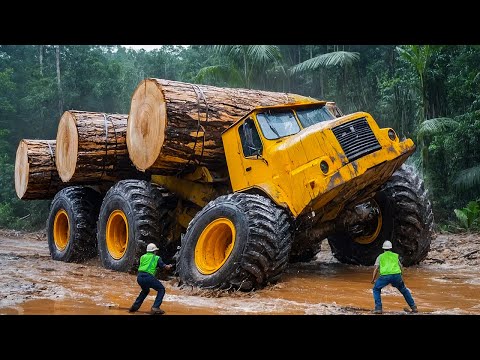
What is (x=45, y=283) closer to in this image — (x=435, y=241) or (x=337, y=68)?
(x=435, y=241)

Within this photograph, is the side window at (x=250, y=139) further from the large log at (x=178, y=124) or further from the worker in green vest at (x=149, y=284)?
the worker in green vest at (x=149, y=284)

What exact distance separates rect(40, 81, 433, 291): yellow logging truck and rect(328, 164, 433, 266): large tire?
2 cm

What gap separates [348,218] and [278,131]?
1711mm

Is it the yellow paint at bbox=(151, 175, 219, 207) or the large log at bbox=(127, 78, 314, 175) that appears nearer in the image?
the large log at bbox=(127, 78, 314, 175)

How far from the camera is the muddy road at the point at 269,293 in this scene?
5712mm

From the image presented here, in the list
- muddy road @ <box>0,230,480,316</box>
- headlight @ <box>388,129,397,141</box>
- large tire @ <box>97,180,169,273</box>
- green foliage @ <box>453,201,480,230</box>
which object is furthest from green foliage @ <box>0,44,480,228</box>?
large tire @ <box>97,180,169,273</box>

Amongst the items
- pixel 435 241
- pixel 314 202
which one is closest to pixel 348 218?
pixel 314 202

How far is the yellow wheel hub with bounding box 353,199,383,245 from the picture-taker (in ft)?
29.5

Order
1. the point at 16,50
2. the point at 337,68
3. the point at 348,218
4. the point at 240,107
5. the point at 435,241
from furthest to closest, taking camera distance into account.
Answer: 1. the point at 16,50
2. the point at 337,68
3. the point at 435,241
4. the point at 240,107
5. the point at 348,218

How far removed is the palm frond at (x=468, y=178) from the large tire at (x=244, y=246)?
1083 centimetres

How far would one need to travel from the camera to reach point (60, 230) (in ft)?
42.3

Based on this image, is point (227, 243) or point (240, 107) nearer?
point (227, 243)

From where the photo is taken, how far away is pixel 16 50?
36906mm

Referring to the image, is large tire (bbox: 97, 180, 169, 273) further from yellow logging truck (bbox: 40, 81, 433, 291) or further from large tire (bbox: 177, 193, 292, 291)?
large tire (bbox: 177, 193, 292, 291)
